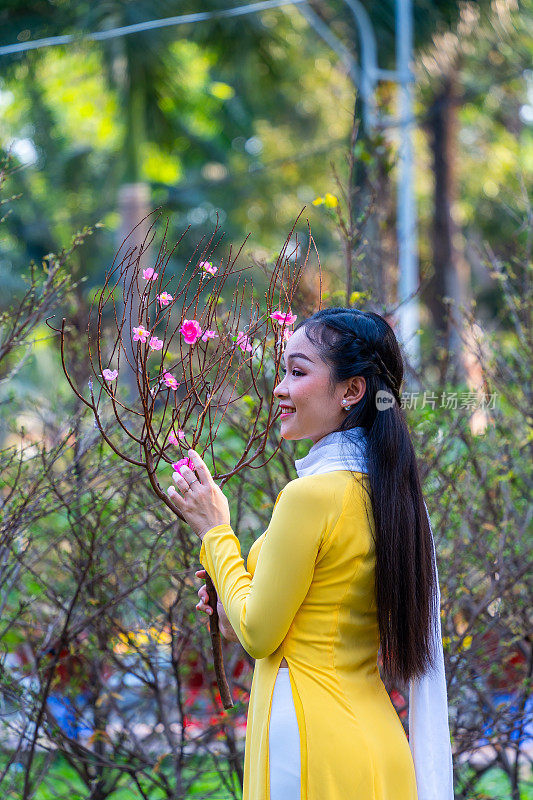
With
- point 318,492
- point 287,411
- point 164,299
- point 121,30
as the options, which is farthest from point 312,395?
point 121,30

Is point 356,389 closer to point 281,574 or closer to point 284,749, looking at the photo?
point 281,574

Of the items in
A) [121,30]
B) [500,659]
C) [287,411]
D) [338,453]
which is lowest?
[500,659]

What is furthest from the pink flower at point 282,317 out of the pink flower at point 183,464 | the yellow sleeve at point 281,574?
the yellow sleeve at point 281,574

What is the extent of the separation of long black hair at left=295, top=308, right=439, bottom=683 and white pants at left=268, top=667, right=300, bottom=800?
0.95ft

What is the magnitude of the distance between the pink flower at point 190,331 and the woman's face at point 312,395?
318 mm

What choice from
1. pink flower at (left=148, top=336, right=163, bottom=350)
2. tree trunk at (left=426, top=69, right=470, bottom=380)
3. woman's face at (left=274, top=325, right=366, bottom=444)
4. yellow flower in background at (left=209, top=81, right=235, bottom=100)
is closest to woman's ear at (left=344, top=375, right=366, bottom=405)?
woman's face at (left=274, top=325, right=366, bottom=444)

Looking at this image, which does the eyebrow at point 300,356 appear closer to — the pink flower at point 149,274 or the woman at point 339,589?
the woman at point 339,589

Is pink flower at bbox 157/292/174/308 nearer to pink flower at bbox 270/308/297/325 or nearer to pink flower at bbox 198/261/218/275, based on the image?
pink flower at bbox 198/261/218/275

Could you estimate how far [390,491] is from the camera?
2078mm

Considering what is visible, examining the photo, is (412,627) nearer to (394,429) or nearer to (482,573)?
(394,429)

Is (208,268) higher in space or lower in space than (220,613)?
higher

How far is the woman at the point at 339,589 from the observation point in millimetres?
1937

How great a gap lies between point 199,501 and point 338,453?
13.8 inches

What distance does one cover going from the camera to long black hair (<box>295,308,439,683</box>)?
2.05 metres
